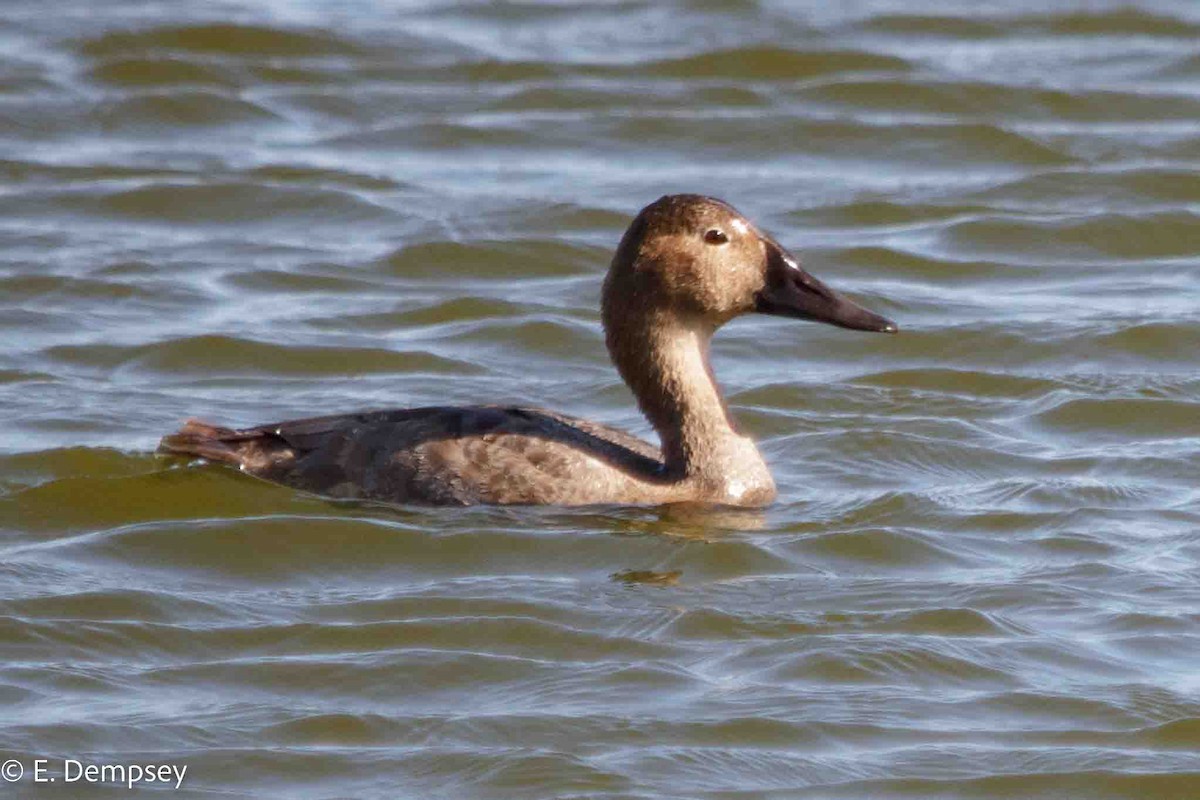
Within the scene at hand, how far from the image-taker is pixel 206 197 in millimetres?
13328

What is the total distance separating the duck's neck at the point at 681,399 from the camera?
8922 mm

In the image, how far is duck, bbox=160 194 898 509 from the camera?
876 cm

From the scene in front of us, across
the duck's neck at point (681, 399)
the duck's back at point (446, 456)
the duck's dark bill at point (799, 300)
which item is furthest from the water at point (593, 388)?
the duck's dark bill at point (799, 300)

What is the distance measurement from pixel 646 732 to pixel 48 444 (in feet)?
12.0

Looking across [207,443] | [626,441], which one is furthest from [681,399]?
[207,443]

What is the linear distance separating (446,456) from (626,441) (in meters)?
0.74

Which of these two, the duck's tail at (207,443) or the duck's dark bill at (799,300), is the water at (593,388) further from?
the duck's dark bill at (799,300)

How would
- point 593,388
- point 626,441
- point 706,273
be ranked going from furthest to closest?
1. point 593,388
2. point 626,441
3. point 706,273

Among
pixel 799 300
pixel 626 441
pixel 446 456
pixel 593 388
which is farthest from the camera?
pixel 593 388

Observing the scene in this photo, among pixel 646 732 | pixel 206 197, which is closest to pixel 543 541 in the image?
pixel 646 732

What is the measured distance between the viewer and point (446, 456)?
876cm

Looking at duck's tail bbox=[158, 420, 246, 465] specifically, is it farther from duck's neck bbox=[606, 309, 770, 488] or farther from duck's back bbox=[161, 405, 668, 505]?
duck's neck bbox=[606, 309, 770, 488]

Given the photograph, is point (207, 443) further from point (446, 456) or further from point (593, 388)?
point (593, 388)

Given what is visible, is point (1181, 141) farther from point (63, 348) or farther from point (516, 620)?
point (516, 620)
